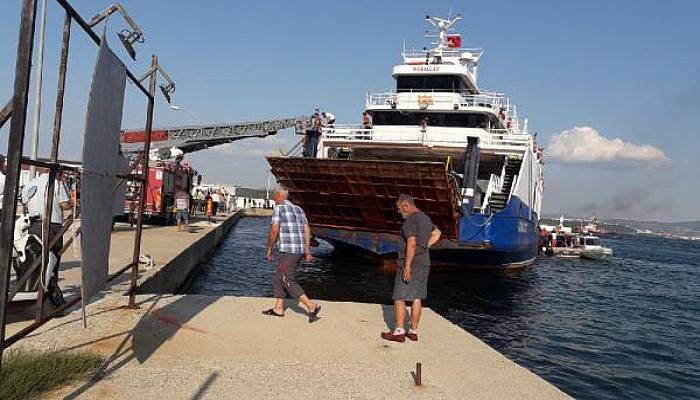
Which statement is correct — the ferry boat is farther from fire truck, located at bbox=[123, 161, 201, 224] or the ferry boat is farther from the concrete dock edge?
fire truck, located at bbox=[123, 161, 201, 224]

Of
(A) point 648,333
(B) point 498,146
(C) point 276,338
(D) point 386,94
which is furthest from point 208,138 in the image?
(C) point 276,338

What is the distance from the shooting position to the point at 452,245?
52.0 feet

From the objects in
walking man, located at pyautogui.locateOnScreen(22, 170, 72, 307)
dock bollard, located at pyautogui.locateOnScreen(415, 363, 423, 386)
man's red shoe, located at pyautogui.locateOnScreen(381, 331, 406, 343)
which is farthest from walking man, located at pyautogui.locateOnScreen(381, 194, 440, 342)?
walking man, located at pyautogui.locateOnScreen(22, 170, 72, 307)

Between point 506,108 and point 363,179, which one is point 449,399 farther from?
point 506,108

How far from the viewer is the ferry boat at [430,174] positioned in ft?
49.3

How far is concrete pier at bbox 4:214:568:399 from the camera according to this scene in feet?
14.4

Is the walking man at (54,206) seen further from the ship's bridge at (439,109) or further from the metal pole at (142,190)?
the ship's bridge at (439,109)

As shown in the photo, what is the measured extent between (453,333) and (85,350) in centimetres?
410

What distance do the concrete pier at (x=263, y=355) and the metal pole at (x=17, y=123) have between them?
1.45 meters

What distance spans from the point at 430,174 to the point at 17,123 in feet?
37.1

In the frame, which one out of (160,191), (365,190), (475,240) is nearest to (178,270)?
(365,190)

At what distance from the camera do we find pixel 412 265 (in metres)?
6.30

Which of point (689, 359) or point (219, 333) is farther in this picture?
point (689, 359)

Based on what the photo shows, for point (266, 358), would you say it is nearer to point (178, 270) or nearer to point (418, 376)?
point (418, 376)
